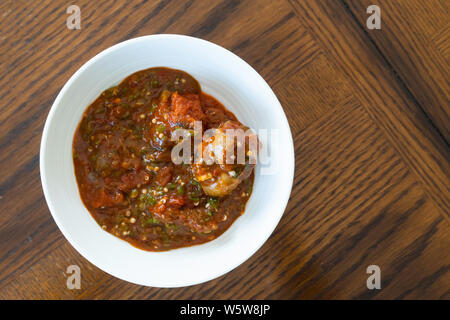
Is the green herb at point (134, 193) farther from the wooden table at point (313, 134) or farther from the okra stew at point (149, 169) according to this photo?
the wooden table at point (313, 134)

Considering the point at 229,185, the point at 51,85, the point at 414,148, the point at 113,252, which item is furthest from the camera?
the point at 414,148

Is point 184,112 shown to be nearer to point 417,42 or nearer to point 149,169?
point 149,169

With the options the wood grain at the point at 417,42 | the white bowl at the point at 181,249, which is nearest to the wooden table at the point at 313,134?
the wood grain at the point at 417,42

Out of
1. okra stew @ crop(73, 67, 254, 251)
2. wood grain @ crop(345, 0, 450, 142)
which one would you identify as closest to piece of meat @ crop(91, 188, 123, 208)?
okra stew @ crop(73, 67, 254, 251)

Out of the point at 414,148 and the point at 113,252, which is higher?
the point at 414,148
